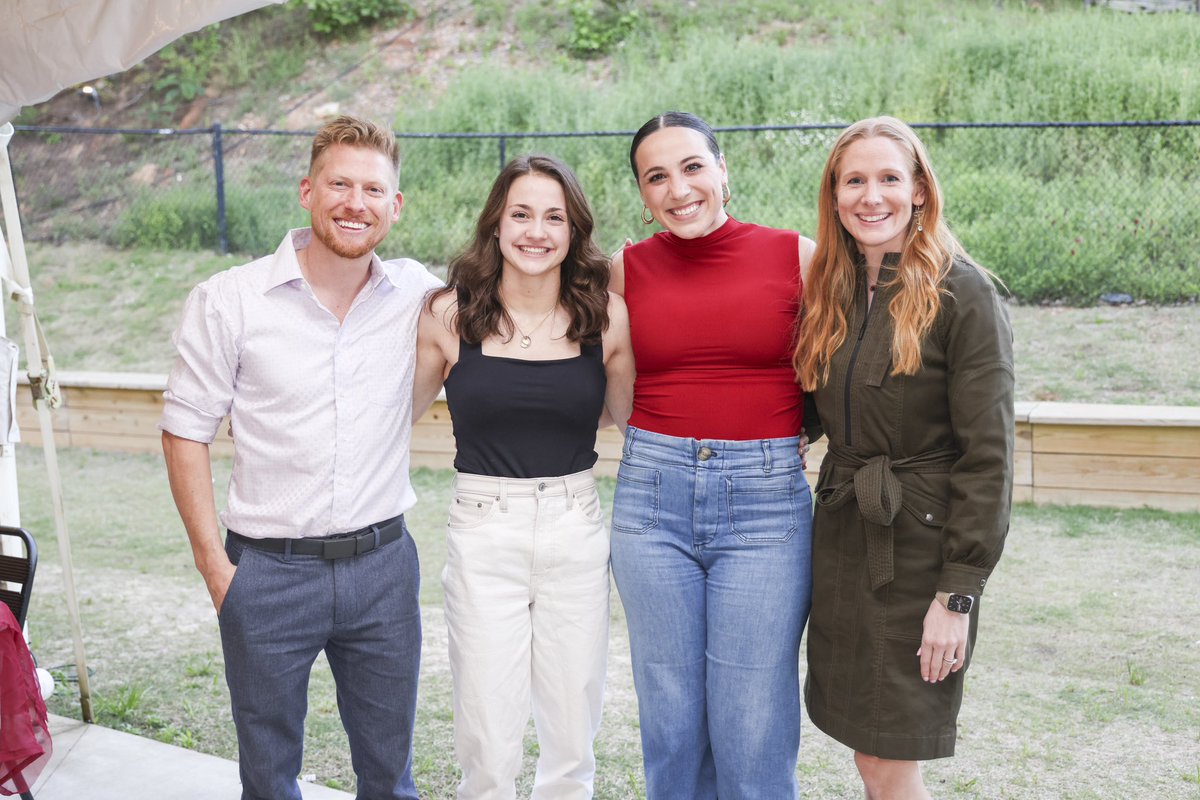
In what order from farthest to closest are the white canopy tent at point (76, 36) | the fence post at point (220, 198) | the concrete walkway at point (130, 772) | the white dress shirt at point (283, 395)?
1. the fence post at point (220, 198)
2. the concrete walkway at point (130, 772)
3. the white canopy tent at point (76, 36)
4. the white dress shirt at point (283, 395)

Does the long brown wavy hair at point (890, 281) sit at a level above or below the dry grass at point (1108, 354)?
above

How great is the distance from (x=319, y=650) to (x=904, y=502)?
127cm

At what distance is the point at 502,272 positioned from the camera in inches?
104

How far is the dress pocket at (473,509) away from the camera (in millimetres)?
2502

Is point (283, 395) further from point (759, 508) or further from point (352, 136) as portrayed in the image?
point (759, 508)

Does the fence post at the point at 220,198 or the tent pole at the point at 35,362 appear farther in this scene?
the fence post at the point at 220,198

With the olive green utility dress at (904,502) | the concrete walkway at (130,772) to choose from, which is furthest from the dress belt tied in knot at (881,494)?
the concrete walkway at (130,772)

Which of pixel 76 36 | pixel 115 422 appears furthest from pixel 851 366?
pixel 115 422

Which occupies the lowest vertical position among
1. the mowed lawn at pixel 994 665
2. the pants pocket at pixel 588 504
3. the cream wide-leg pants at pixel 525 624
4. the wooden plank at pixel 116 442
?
the mowed lawn at pixel 994 665

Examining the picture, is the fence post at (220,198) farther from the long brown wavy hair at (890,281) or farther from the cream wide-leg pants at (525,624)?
the long brown wavy hair at (890,281)

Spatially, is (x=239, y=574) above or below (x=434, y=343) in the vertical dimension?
below

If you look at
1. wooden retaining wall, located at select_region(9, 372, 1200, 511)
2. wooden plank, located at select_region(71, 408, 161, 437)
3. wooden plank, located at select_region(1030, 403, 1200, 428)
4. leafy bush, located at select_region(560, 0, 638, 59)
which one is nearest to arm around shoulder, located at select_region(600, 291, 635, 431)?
wooden retaining wall, located at select_region(9, 372, 1200, 511)

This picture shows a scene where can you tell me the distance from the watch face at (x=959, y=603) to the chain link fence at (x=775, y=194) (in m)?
A: 4.81

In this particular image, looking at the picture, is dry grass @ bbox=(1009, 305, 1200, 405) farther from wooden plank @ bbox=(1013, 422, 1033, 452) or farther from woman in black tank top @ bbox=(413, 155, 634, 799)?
woman in black tank top @ bbox=(413, 155, 634, 799)
